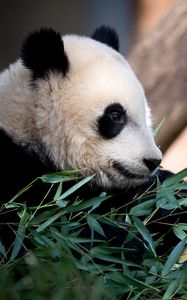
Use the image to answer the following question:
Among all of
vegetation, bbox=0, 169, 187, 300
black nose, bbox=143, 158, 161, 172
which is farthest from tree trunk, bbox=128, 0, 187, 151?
vegetation, bbox=0, 169, 187, 300

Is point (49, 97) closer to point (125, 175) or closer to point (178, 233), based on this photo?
point (125, 175)

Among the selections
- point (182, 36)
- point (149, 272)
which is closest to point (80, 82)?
point (149, 272)

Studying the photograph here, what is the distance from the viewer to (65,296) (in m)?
2.13

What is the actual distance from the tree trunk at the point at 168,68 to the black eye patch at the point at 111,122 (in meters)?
1.54

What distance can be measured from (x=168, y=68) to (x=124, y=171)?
1.67m

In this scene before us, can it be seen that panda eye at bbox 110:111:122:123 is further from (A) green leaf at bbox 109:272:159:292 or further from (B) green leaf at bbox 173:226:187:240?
(A) green leaf at bbox 109:272:159:292

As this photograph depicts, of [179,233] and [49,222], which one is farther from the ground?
[179,233]

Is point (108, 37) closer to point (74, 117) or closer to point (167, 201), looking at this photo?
point (74, 117)

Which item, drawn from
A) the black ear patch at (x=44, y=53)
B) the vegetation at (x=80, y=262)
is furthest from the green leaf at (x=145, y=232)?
the black ear patch at (x=44, y=53)

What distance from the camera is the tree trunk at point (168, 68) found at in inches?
188

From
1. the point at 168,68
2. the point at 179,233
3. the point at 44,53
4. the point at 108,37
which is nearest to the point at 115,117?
the point at 44,53

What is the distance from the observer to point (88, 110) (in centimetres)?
324

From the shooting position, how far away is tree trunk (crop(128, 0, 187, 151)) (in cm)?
477

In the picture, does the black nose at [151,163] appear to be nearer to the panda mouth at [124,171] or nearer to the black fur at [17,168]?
the panda mouth at [124,171]
